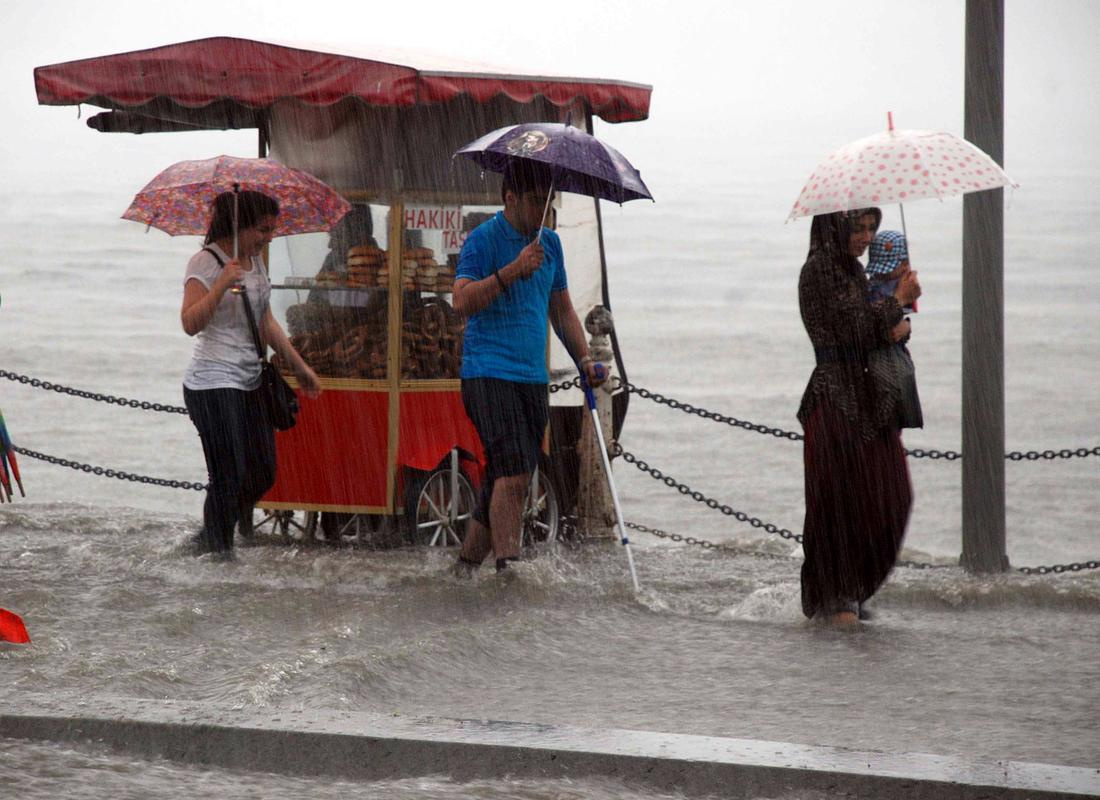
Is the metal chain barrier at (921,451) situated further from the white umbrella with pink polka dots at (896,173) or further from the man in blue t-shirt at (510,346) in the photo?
the white umbrella with pink polka dots at (896,173)

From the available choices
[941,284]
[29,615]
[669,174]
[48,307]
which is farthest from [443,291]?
[669,174]

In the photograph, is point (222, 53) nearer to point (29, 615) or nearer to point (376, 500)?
point (376, 500)

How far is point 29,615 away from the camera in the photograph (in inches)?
253

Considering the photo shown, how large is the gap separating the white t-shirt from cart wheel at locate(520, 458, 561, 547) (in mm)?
1719

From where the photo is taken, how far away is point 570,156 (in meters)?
6.53

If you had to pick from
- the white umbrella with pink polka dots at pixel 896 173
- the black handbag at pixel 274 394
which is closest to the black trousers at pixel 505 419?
the black handbag at pixel 274 394

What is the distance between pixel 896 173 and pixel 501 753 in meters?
2.76

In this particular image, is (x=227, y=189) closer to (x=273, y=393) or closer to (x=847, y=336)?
(x=273, y=393)

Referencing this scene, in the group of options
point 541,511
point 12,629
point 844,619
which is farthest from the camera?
point 541,511

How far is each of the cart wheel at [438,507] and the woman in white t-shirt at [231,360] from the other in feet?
2.61

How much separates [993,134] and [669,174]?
61.6 meters

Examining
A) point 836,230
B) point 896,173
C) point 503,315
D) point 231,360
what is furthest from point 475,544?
point 896,173

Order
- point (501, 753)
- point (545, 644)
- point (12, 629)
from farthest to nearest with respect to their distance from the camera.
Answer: point (545, 644) < point (12, 629) < point (501, 753)

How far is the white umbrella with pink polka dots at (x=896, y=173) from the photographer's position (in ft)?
19.6
